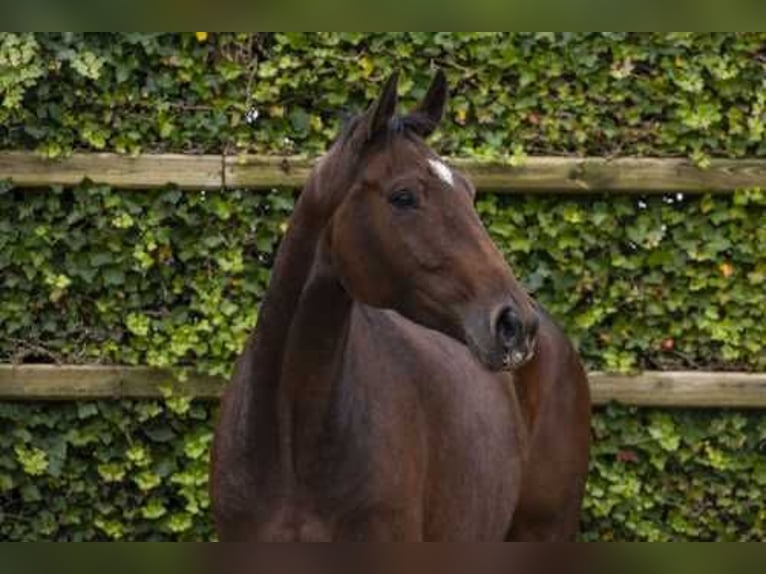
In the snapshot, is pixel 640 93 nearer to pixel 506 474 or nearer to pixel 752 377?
pixel 752 377

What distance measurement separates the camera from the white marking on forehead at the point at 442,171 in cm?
283

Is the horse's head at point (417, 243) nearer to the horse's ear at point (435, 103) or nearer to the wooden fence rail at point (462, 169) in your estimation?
the horse's ear at point (435, 103)

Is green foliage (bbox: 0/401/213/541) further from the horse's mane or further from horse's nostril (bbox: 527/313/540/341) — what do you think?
horse's nostril (bbox: 527/313/540/341)

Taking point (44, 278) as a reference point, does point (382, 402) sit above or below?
below

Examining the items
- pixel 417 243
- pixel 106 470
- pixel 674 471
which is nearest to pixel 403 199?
pixel 417 243

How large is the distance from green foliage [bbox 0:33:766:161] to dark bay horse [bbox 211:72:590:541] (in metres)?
1.34

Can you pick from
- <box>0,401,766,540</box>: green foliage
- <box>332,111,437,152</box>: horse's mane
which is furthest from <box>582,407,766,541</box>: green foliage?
<box>332,111,437,152</box>: horse's mane

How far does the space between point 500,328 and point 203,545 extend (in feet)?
5.41

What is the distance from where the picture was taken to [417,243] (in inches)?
111

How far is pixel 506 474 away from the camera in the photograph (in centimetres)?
385

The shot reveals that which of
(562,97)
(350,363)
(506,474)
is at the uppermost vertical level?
(562,97)

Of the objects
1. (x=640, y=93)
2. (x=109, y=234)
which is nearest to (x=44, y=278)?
(x=109, y=234)

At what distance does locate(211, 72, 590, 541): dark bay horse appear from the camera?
110 inches
